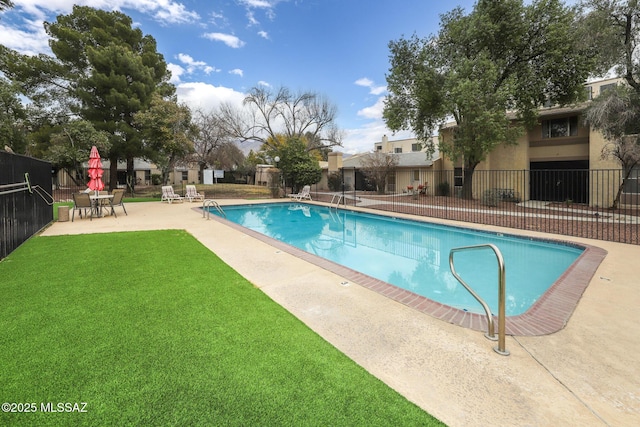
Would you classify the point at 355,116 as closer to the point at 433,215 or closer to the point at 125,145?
the point at 125,145

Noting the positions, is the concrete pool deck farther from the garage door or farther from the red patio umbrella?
the garage door

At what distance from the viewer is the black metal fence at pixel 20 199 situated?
19.3 ft

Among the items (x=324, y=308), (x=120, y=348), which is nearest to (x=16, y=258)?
(x=120, y=348)

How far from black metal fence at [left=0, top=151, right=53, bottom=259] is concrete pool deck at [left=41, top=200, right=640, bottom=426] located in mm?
5209

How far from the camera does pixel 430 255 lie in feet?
27.1

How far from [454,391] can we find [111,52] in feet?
88.4

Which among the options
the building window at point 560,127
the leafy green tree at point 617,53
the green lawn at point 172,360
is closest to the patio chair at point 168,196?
the green lawn at point 172,360

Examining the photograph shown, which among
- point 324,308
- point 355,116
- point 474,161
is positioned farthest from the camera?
point 355,116

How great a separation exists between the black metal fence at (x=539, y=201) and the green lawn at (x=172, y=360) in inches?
368

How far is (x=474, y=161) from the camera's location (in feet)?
55.2

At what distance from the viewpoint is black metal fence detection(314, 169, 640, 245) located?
427 inches

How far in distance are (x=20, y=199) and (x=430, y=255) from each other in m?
9.87

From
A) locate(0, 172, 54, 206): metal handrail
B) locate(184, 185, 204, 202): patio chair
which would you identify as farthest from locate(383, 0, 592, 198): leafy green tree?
locate(0, 172, 54, 206): metal handrail

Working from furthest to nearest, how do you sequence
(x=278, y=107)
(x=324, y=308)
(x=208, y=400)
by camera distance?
(x=278, y=107), (x=324, y=308), (x=208, y=400)
